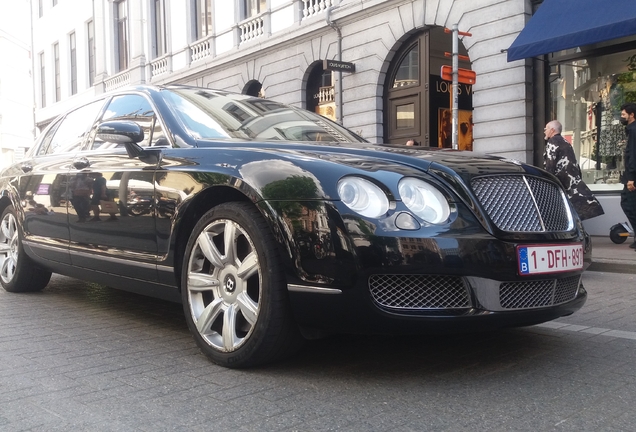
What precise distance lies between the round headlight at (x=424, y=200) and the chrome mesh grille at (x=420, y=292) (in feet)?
0.82

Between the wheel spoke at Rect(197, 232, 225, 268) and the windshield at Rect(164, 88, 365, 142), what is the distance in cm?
66

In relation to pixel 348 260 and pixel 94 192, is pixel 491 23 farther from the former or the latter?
pixel 348 260

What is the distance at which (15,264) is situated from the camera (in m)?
5.72

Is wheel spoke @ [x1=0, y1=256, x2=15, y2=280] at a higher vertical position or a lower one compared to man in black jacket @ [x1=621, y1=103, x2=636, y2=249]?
lower

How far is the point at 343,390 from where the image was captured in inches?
113

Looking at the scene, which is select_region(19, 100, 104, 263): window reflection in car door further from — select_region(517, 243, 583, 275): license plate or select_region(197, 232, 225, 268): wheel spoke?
select_region(517, 243, 583, 275): license plate

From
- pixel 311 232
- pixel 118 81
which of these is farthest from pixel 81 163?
pixel 118 81

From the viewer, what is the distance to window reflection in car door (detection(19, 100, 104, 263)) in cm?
480

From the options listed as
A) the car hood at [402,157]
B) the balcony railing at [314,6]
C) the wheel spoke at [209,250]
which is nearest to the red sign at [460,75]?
the balcony railing at [314,6]

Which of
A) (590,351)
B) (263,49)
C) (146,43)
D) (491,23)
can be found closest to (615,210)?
(491,23)

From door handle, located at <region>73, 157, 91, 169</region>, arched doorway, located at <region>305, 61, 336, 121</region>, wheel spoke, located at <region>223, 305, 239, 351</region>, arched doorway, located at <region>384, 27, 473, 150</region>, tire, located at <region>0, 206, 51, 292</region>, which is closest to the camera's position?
wheel spoke, located at <region>223, 305, 239, 351</region>

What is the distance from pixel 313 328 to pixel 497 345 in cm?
115

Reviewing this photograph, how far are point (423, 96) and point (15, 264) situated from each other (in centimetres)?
1097

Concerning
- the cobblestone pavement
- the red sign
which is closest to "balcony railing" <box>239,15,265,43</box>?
the red sign
